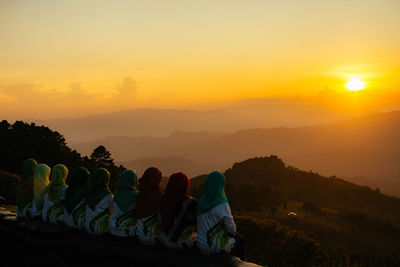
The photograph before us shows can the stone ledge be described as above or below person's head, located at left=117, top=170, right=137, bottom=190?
below

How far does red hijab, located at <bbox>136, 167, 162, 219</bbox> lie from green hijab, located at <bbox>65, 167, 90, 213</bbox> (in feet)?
4.39

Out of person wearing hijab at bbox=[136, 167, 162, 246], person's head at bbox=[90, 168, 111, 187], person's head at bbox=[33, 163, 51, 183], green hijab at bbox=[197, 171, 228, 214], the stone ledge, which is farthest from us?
person's head at bbox=[33, 163, 51, 183]

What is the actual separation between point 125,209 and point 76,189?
4.08 ft

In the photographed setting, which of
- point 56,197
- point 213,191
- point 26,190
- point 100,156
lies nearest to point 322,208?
point 100,156

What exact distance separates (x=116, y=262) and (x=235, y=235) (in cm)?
201

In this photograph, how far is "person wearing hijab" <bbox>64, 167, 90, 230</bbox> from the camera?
25.4 feet

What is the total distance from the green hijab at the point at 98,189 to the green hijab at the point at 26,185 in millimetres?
2119

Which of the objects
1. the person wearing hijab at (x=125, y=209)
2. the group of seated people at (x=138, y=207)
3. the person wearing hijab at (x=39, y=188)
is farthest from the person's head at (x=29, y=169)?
the person wearing hijab at (x=125, y=209)

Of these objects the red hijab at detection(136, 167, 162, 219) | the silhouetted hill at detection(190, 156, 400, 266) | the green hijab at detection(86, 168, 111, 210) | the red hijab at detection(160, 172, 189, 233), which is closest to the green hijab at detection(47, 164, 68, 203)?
the green hijab at detection(86, 168, 111, 210)

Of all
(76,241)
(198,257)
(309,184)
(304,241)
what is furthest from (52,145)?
(309,184)

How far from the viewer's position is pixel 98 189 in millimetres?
7484

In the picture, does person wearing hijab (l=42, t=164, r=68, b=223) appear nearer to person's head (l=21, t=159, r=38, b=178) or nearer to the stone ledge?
the stone ledge

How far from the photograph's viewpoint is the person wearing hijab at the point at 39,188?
28.1 feet

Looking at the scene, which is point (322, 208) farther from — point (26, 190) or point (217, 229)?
point (217, 229)
